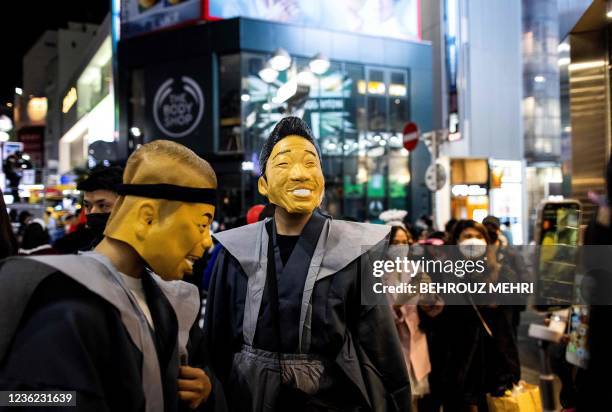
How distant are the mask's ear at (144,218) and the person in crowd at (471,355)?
10.8 ft

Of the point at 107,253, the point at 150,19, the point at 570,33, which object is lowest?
the point at 107,253

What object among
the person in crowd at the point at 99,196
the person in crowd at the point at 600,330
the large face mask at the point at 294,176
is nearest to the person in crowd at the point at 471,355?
the large face mask at the point at 294,176

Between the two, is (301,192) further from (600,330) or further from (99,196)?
(600,330)

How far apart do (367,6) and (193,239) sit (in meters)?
27.4

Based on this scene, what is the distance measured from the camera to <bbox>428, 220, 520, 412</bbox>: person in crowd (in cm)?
460

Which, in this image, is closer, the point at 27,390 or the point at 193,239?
the point at 27,390

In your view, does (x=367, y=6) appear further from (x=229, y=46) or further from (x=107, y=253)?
(x=107, y=253)

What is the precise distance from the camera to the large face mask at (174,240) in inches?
68.9

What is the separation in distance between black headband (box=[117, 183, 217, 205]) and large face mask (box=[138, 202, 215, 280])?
2 cm

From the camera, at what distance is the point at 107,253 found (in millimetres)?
1763

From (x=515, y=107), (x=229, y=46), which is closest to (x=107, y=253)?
(x=515, y=107)

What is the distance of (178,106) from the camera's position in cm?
2527

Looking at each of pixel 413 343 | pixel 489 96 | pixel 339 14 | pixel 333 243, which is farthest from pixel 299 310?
pixel 339 14

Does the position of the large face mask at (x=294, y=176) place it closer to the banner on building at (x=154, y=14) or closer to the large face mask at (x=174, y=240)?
the large face mask at (x=174, y=240)
